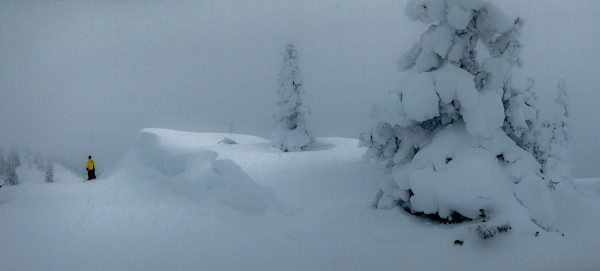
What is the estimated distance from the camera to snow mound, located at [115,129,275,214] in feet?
46.8

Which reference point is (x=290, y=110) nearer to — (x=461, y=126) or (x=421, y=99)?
(x=461, y=126)

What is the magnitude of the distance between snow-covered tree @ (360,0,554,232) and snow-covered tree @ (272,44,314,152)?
1998cm

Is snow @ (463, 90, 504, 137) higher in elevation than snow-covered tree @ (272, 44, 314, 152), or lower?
higher

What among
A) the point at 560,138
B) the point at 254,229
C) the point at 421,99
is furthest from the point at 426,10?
the point at 560,138

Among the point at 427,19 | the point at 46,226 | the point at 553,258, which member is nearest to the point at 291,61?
the point at 427,19

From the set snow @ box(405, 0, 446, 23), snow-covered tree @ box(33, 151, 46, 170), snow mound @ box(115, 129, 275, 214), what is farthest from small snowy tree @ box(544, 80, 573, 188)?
snow-covered tree @ box(33, 151, 46, 170)

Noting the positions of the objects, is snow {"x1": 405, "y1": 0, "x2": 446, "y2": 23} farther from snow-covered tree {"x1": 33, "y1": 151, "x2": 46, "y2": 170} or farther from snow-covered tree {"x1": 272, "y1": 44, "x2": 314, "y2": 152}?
snow-covered tree {"x1": 33, "y1": 151, "x2": 46, "y2": 170}

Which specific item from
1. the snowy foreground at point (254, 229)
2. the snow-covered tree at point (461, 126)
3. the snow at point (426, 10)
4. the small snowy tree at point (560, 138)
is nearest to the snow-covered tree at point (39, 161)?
the snowy foreground at point (254, 229)

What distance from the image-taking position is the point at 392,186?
12594 mm

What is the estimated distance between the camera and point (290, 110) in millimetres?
32562

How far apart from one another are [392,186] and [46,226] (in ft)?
38.5

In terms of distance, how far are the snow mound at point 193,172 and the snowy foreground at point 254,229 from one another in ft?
0.21

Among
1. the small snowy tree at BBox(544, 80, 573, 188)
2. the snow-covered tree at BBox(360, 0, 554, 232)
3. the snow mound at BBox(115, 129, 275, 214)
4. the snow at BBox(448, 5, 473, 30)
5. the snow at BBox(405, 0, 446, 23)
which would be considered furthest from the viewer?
the small snowy tree at BBox(544, 80, 573, 188)

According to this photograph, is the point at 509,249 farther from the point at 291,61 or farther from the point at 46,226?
the point at 291,61
